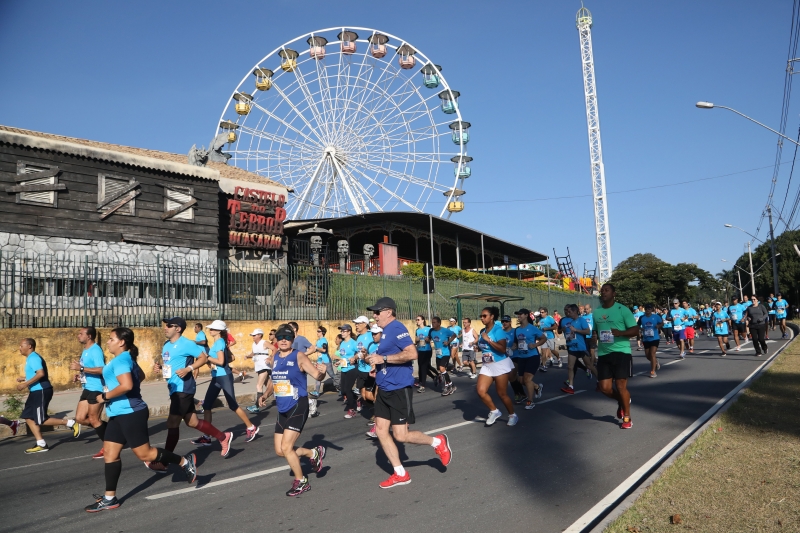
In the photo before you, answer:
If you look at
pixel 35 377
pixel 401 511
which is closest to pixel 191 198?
pixel 35 377

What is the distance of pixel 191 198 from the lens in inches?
949

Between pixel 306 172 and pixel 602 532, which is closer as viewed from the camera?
pixel 602 532

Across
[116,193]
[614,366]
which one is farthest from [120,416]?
[116,193]

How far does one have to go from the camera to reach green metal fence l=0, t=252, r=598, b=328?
1499 cm

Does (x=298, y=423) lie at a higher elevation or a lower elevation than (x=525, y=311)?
lower

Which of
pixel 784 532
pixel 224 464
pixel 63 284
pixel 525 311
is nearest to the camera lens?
pixel 784 532

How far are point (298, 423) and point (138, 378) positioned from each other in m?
1.65

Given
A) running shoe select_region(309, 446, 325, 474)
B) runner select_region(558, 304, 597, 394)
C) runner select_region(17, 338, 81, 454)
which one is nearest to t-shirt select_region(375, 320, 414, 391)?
running shoe select_region(309, 446, 325, 474)

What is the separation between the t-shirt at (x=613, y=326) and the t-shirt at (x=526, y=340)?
2144 millimetres

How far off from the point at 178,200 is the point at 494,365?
17.9 metres

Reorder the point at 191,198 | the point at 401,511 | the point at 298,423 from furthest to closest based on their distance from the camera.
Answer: the point at 191,198
the point at 298,423
the point at 401,511

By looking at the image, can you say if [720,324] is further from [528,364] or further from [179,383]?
[179,383]

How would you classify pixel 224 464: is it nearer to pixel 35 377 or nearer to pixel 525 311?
pixel 35 377

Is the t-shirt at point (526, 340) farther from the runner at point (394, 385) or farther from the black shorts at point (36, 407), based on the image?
the black shorts at point (36, 407)
